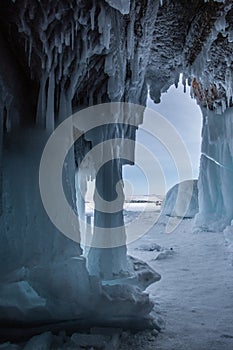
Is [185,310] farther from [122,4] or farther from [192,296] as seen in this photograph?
[122,4]

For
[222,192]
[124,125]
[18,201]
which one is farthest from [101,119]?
[222,192]

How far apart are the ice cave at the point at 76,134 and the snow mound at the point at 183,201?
10397mm

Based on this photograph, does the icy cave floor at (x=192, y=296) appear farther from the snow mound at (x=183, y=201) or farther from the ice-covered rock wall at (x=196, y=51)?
the snow mound at (x=183, y=201)

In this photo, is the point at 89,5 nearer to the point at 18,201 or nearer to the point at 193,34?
the point at 193,34

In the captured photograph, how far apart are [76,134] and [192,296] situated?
12.0 ft

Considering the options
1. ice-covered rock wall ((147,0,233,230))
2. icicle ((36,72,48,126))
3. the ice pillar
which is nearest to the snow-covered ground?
the ice pillar

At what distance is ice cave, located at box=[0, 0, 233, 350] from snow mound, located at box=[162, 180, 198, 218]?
10.4 meters

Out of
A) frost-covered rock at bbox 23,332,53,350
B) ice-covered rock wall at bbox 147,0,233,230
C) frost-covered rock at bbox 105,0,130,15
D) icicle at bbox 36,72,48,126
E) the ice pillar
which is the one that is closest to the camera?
frost-covered rock at bbox 105,0,130,15

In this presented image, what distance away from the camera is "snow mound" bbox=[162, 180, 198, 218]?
623 inches

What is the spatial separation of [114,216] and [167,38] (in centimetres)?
300

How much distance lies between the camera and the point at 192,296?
4.38 meters

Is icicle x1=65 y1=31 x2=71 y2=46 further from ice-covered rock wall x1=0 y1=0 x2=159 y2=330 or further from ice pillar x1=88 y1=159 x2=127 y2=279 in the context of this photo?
ice pillar x1=88 y1=159 x2=127 y2=279

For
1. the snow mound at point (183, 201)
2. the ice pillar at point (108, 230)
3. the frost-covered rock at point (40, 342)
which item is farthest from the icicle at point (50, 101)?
the snow mound at point (183, 201)

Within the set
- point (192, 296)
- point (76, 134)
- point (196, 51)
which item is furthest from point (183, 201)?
point (196, 51)
